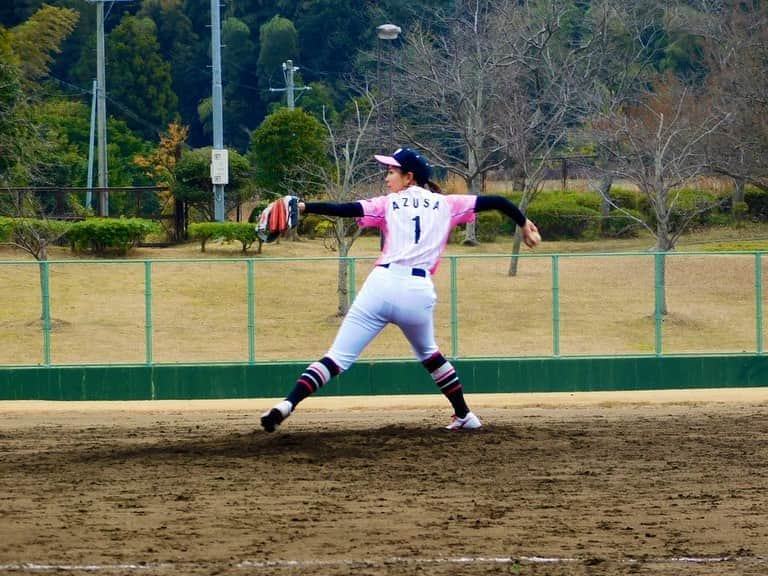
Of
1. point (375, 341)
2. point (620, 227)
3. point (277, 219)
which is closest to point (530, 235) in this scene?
point (277, 219)

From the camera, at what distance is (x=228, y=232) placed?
3362cm

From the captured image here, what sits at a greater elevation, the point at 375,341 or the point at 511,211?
the point at 511,211

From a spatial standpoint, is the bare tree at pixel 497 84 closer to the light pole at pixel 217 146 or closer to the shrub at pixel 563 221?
the shrub at pixel 563 221

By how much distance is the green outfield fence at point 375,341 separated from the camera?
17609mm

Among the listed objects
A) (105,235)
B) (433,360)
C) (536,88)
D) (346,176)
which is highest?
(536,88)

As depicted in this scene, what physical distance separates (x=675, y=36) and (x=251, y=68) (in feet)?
75.4

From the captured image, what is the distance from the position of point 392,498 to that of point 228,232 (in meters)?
26.9

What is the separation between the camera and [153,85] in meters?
63.1

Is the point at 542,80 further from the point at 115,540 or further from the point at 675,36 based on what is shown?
the point at 115,540

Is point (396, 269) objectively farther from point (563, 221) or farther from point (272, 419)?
point (563, 221)

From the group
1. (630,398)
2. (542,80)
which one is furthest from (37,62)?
(630,398)

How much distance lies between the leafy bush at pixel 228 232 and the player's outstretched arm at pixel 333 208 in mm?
24250

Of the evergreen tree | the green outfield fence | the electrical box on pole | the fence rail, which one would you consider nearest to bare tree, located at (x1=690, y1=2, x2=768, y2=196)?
the green outfield fence

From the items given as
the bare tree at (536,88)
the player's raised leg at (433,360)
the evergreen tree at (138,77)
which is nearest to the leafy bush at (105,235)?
the bare tree at (536,88)
